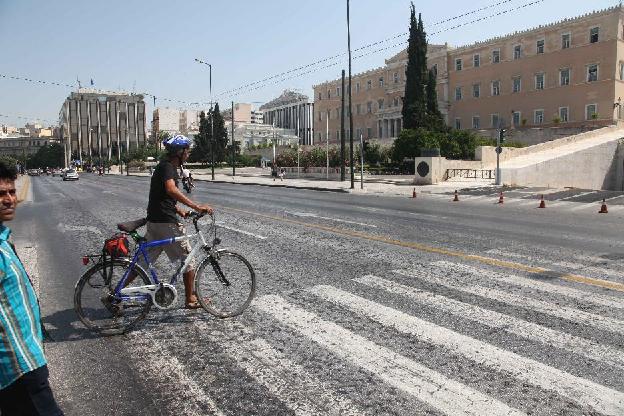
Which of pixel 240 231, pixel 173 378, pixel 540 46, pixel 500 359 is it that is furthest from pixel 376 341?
pixel 540 46

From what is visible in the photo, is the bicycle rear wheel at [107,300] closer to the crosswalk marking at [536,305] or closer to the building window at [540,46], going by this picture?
the crosswalk marking at [536,305]

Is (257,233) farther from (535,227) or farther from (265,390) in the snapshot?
(265,390)

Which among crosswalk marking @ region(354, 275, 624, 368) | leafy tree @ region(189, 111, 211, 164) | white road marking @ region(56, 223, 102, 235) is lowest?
crosswalk marking @ region(354, 275, 624, 368)

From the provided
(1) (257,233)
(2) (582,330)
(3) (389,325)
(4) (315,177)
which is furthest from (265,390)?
(4) (315,177)

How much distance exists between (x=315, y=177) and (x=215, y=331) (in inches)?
1606

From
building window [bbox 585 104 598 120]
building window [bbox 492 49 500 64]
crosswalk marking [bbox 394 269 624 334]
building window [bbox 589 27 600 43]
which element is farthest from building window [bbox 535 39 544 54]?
crosswalk marking [bbox 394 269 624 334]

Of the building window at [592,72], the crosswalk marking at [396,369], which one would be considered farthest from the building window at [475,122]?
the crosswalk marking at [396,369]

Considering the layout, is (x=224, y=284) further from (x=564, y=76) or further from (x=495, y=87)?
(x=495, y=87)

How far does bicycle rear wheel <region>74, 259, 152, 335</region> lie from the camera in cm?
541

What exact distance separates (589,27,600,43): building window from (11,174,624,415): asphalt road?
175 ft

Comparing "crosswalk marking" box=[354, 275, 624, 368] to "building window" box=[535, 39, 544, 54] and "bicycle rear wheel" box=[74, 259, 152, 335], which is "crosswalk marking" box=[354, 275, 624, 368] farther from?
"building window" box=[535, 39, 544, 54]

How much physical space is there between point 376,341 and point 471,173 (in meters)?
35.5

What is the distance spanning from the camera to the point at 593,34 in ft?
177

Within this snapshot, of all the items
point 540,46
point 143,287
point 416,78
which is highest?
point 540,46
